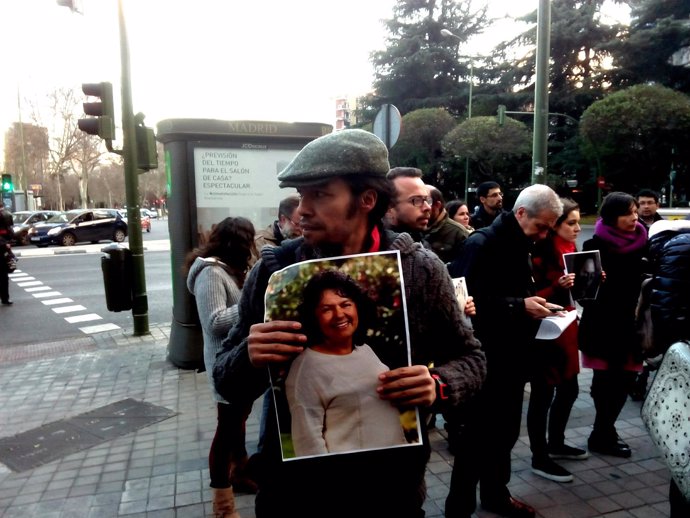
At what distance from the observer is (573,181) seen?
3250 cm

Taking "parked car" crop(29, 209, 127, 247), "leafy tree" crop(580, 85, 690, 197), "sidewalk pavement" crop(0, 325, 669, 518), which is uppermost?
"leafy tree" crop(580, 85, 690, 197)

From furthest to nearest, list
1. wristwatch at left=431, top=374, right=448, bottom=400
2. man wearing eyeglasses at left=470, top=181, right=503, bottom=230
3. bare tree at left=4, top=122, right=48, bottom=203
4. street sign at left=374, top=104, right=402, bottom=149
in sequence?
bare tree at left=4, top=122, right=48, bottom=203 → street sign at left=374, top=104, right=402, bottom=149 → man wearing eyeglasses at left=470, top=181, right=503, bottom=230 → wristwatch at left=431, top=374, right=448, bottom=400

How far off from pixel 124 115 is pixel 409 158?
1118 inches

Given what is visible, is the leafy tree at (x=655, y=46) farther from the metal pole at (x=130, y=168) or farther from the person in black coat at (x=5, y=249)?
the person in black coat at (x=5, y=249)

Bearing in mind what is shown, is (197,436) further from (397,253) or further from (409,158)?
(409,158)

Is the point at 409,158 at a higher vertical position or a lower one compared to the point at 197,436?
higher

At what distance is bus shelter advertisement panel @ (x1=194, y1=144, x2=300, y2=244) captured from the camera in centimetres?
614

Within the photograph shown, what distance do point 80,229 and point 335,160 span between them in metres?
28.0

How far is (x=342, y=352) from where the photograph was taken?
4.35 feet

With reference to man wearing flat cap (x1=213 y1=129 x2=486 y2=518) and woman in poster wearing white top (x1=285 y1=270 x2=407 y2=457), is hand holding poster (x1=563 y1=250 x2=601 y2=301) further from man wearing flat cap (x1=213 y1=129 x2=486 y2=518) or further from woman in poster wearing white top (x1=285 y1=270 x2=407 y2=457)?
woman in poster wearing white top (x1=285 y1=270 x2=407 y2=457)

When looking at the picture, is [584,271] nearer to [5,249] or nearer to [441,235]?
[441,235]

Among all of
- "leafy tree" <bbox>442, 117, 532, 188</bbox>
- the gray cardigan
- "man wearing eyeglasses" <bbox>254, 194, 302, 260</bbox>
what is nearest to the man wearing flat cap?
the gray cardigan

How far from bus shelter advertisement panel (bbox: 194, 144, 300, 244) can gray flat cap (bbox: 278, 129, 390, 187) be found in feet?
15.6

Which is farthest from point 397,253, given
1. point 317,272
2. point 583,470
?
point 583,470
